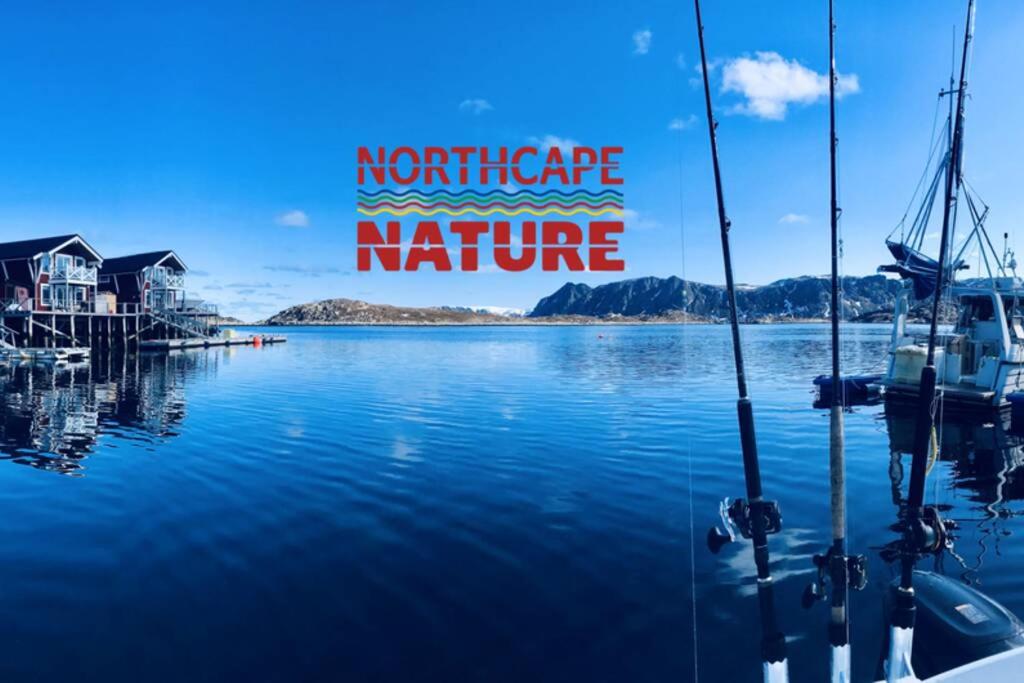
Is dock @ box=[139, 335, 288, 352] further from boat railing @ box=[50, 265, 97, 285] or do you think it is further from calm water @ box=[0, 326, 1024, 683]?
calm water @ box=[0, 326, 1024, 683]

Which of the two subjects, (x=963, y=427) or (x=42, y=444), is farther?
(x=963, y=427)

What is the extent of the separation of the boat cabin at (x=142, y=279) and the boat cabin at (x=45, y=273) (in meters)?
9.73

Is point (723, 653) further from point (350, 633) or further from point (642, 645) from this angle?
point (350, 633)

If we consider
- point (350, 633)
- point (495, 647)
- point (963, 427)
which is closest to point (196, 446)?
point (350, 633)

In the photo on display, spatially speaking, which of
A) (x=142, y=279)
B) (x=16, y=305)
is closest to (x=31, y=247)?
(x=16, y=305)

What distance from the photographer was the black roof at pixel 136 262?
259 feet

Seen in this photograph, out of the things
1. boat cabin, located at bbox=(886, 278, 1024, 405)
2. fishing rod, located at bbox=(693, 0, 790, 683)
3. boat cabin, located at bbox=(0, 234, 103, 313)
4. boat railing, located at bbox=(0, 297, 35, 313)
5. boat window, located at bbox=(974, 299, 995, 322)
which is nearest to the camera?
fishing rod, located at bbox=(693, 0, 790, 683)

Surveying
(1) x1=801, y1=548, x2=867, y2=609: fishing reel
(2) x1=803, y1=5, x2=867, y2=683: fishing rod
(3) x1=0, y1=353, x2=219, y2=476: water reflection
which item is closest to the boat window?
(2) x1=803, y1=5, x2=867, y2=683: fishing rod

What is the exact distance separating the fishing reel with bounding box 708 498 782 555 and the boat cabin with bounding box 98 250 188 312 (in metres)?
86.3

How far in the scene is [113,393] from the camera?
3509 centimetres

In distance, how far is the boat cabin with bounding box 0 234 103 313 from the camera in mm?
60688

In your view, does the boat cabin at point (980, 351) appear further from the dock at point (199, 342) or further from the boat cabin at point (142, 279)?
the boat cabin at point (142, 279)

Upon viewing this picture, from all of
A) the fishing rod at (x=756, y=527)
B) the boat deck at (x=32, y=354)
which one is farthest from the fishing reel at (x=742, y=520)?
the boat deck at (x=32, y=354)

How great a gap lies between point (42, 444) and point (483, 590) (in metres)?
20.1
